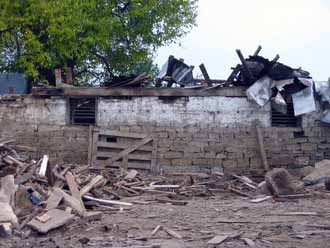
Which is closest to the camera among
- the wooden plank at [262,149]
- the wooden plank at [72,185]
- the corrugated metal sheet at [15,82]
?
the wooden plank at [72,185]

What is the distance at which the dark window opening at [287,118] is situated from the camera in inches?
751

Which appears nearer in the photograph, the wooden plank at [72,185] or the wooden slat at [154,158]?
the wooden plank at [72,185]

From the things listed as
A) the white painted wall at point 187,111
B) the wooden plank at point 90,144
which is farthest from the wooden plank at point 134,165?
the white painted wall at point 187,111

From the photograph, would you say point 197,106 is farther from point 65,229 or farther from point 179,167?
point 65,229

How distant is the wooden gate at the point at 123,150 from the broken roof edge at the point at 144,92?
110 centimetres

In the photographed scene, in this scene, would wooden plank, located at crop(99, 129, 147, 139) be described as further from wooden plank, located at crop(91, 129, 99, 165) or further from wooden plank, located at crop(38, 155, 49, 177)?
wooden plank, located at crop(38, 155, 49, 177)

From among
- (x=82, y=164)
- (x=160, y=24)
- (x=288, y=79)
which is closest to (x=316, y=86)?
(x=288, y=79)

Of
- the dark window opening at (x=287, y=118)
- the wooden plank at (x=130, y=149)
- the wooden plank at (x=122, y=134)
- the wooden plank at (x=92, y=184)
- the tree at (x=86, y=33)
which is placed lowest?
the wooden plank at (x=92, y=184)

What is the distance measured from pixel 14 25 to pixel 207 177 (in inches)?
400

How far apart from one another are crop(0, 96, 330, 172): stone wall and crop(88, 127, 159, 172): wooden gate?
189mm

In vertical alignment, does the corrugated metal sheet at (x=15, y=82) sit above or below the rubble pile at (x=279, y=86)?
above

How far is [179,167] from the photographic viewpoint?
61.5 feet

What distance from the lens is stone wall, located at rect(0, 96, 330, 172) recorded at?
739 inches

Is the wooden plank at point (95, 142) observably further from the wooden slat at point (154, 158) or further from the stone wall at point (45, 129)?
the wooden slat at point (154, 158)
